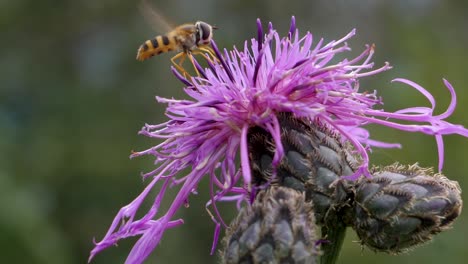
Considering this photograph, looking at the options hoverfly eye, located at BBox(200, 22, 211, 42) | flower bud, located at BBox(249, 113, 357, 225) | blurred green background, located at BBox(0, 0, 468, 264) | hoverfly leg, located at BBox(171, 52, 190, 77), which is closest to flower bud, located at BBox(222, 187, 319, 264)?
flower bud, located at BBox(249, 113, 357, 225)

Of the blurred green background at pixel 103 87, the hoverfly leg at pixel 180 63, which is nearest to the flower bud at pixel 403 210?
the hoverfly leg at pixel 180 63

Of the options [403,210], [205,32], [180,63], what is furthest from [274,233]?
[205,32]

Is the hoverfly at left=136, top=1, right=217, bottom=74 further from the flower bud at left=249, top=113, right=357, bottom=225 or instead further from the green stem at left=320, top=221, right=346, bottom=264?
the green stem at left=320, top=221, right=346, bottom=264

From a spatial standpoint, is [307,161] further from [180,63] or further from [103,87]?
[103,87]

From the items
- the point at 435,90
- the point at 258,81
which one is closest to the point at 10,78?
the point at 435,90

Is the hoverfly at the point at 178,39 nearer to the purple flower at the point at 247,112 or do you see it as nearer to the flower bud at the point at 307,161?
the purple flower at the point at 247,112

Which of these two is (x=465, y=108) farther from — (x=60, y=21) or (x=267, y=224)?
(x=60, y=21)
